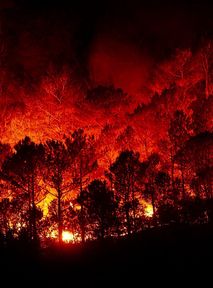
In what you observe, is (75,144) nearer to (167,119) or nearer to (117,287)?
(167,119)

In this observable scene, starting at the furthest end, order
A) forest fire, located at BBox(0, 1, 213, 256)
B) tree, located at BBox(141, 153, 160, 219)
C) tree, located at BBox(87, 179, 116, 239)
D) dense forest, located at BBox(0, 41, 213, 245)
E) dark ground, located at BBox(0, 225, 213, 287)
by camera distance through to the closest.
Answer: tree, located at BBox(141, 153, 160, 219)
forest fire, located at BBox(0, 1, 213, 256)
dense forest, located at BBox(0, 41, 213, 245)
tree, located at BBox(87, 179, 116, 239)
dark ground, located at BBox(0, 225, 213, 287)

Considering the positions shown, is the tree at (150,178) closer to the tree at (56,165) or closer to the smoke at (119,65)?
the tree at (56,165)

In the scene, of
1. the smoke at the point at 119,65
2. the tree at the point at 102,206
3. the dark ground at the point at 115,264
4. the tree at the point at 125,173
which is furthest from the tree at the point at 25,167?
the smoke at the point at 119,65

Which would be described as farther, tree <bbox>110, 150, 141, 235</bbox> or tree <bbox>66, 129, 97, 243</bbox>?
tree <bbox>66, 129, 97, 243</bbox>

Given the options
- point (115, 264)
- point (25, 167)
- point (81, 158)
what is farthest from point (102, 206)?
point (115, 264)

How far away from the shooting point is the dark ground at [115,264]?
7.55m

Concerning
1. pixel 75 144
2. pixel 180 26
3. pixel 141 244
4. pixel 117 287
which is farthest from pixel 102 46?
pixel 117 287

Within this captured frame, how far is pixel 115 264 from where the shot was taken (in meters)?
8.69

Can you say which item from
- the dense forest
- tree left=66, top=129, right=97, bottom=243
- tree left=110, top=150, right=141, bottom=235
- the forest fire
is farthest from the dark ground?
tree left=66, top=129, right=97, bottom=243

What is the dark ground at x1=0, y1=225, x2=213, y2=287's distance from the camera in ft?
24.8

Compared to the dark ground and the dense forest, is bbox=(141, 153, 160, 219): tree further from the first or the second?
the dark ground

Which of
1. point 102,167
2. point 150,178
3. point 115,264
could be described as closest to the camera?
point 115,264

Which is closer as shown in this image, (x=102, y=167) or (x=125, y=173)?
(x=125, y=173)

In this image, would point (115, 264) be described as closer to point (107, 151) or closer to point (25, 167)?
point (25, 167)
